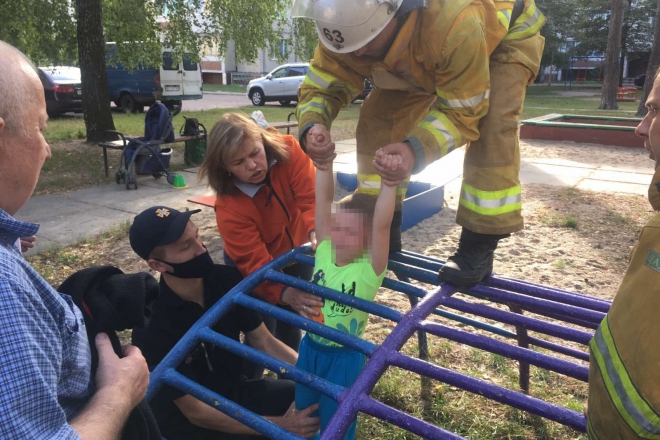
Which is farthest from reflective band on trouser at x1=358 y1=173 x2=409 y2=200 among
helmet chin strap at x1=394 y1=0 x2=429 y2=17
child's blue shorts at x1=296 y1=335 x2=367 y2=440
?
helmet chin strap at x1=394 y1=0 x2=429 y2=17

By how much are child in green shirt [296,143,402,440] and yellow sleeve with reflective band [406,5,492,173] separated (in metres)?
0.21

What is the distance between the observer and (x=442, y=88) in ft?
6.00

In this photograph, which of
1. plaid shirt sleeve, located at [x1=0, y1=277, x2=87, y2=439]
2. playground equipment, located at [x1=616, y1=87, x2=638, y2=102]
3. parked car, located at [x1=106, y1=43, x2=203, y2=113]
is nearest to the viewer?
plaid shirt sleeve, located at [x1=0, y1=277, x2=87, y2=439]

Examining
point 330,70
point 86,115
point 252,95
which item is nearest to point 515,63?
point 330,70

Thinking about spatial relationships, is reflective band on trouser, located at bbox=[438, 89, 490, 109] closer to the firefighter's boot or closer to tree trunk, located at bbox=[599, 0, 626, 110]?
the firefighter's boot

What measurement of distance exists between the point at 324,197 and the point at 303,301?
1.60ft

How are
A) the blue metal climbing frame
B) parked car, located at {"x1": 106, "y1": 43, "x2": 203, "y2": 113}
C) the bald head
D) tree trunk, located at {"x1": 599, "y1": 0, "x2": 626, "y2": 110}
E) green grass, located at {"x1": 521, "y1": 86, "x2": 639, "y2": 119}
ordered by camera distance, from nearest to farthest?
the bald head, the blue metal climbing frame, tree trunk, located at {"x1": 599, "y1": 0, "x2": 626, "y2": 110}, green grass, located at {"x1": 521, "y1": 86, "x2": 639, "y2": 119}, parked car, located at {"x1": 106, "y1": 43, "x2": 203, "y2": 113}

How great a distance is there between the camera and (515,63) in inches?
77.2

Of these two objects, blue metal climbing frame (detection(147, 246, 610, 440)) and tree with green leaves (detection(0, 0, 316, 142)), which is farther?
tree with green leaves (detection(0, 0, 316, 142))

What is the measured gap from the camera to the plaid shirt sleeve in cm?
83

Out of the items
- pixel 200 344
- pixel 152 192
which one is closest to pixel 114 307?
pixel 200 344

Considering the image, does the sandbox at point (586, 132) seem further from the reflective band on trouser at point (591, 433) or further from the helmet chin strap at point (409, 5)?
the reflective band on trouser at point (591, 433)

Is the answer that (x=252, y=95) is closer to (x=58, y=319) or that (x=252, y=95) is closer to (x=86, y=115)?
(x=86, y=115)

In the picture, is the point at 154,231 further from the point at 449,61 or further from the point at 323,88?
the point at 449,61
